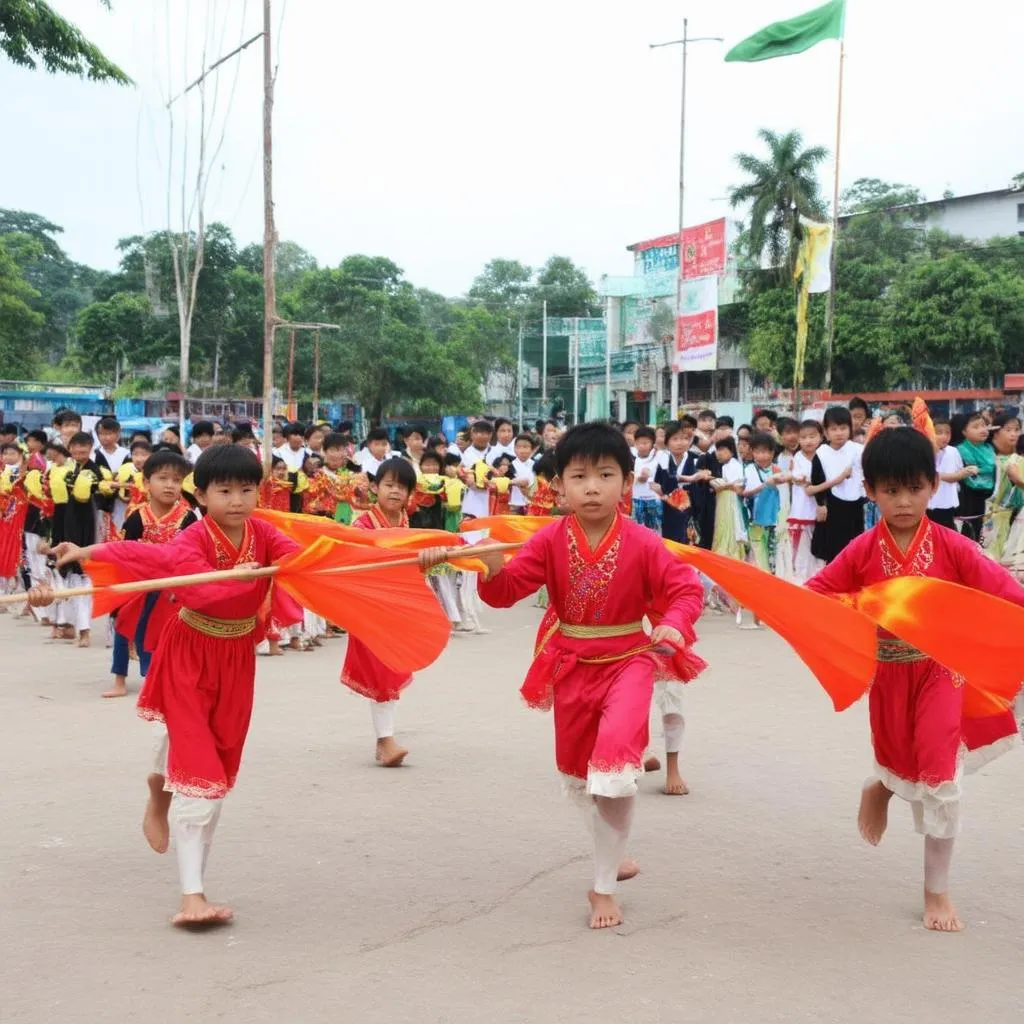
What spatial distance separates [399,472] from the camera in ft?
24.1

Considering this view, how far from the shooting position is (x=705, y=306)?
112ft

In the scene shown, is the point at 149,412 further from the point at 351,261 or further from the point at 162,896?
the point at 162,896

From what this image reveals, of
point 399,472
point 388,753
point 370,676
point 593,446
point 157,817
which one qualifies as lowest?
point 388,753

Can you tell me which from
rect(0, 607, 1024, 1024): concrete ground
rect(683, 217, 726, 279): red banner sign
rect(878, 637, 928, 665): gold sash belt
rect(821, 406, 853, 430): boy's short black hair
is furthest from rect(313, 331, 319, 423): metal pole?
rect(878, 637, 928, 665): gold sash belt

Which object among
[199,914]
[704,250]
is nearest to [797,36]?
[704,250]

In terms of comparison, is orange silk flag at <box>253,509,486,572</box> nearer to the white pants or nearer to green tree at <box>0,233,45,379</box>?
the white pants

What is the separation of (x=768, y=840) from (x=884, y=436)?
1841mm

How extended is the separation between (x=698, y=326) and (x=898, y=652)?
30228 mm

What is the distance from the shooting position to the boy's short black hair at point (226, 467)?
15.7 ft

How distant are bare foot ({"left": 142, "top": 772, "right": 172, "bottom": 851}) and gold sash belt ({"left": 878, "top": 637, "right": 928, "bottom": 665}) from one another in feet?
9.06

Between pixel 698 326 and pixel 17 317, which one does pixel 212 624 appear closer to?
pixel 698 326

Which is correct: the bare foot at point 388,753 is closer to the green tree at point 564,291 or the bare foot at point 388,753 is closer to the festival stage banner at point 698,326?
the festival stage banner at point 698,326

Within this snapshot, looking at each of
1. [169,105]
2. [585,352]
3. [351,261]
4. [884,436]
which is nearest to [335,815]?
[884,436]

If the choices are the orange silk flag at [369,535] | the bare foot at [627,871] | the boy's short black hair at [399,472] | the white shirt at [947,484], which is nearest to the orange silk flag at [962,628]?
the bare foot at [627,871]
